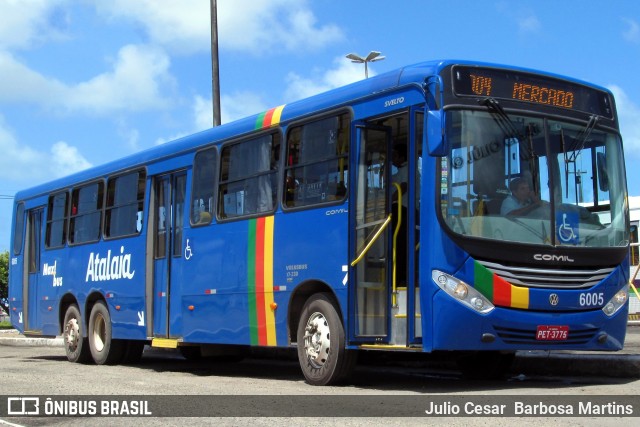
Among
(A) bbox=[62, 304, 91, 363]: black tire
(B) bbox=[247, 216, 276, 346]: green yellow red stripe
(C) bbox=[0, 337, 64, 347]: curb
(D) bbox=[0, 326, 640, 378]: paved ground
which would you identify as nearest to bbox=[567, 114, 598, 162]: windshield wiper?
(D) bbox=[0, 326, 640, 378]: paved ground

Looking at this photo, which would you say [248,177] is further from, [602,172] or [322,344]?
[602,172]

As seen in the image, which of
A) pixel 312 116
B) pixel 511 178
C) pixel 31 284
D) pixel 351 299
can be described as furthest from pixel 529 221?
pixel 31 284

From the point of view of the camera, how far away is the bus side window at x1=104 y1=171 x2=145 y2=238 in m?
15.4

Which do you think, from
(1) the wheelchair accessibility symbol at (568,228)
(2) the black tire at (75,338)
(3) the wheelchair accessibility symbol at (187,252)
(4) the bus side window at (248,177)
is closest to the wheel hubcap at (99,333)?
(2) the black tire at (75,338)

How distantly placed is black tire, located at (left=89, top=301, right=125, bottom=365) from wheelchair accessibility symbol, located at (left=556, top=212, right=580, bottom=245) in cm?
866

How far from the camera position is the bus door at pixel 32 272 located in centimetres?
1862

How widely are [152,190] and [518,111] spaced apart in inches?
273

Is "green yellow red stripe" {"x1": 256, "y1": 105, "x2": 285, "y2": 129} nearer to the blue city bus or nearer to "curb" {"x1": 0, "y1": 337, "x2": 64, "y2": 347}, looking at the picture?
the blue city bus

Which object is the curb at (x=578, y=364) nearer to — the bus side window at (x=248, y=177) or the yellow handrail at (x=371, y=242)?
the yellow handrail at (x=371, y=242)

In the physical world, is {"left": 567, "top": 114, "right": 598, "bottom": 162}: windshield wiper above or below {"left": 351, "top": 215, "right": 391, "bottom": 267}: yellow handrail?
above

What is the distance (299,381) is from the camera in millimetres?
11758

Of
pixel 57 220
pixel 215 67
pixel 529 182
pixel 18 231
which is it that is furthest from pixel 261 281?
pixel 215 67

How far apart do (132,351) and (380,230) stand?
25.8 ft

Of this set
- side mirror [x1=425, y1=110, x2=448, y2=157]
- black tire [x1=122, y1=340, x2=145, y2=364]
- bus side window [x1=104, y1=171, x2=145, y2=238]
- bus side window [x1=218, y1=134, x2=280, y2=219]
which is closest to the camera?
side mirror [x1=425, y1=110, x2=448, y2=157]
